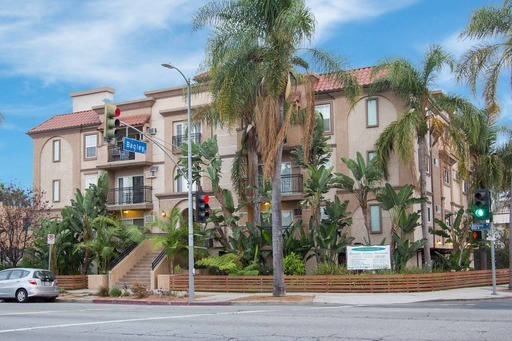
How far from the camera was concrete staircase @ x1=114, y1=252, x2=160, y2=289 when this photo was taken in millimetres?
33938

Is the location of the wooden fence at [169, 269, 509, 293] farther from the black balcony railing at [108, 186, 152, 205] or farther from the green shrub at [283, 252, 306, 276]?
the black balcony railing at [108, 186, 152, 205]

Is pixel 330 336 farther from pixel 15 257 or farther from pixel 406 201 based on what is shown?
pixel 15 257

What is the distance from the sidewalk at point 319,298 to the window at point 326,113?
10.5m

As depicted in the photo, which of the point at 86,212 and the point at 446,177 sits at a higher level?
the point at 446,177

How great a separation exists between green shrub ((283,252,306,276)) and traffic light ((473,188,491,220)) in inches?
319

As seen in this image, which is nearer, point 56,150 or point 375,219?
point 375,219

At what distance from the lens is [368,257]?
29109mm

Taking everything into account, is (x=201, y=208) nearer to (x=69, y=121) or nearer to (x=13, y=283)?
(x=13, y=283)

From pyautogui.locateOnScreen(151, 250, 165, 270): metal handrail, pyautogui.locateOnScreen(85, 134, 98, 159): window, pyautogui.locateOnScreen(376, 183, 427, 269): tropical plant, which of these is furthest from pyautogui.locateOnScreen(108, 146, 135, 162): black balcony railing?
pyautogui.locateOnScreen(376, 183, 427, 269): tropical plant

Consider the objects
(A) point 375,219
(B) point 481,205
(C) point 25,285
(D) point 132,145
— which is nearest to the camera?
(D) point 132,145

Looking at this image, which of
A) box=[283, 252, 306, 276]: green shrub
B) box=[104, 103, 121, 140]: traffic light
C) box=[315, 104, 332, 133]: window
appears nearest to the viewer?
box=[104, 103, 121, 140]: traffic light

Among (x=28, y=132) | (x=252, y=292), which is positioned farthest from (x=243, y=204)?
(x=28, y=132)

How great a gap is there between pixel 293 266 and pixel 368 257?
3412mm

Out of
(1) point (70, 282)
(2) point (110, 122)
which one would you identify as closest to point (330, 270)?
(2) point (110, 122)
